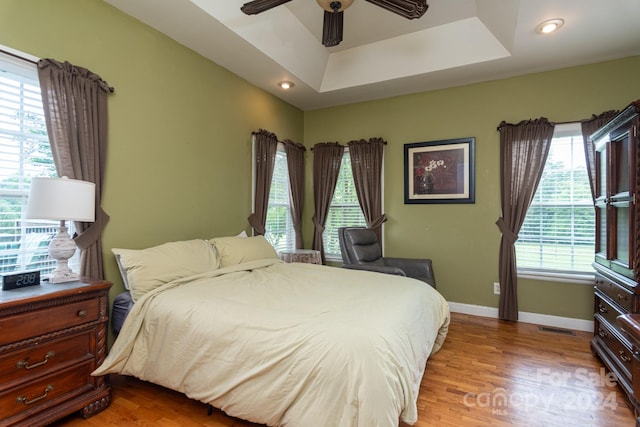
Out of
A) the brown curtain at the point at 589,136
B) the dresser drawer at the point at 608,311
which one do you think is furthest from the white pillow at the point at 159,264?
the brown curtain at the point at 589,136

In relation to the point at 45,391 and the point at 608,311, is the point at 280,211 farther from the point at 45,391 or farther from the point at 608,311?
the point at 608,311

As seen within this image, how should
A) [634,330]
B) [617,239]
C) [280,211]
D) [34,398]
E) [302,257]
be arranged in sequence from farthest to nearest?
[280,211]
[302,257]
[617,239]
[34,398]
[634,330]

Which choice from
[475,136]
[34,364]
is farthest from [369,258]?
[34,364]

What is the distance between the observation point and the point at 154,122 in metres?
2.74

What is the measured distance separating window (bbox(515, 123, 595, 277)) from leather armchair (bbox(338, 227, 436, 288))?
1096 mm

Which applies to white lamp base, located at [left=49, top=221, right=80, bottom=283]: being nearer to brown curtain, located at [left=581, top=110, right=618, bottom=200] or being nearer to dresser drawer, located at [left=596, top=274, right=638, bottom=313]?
dresser drawer, located at [left=596, top=274, right=638, bottom=313]

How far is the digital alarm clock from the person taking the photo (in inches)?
66.9

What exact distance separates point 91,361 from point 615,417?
3.09 m

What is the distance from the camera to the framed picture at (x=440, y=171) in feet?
12.6

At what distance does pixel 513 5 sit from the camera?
251cm

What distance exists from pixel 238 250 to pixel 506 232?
292cm

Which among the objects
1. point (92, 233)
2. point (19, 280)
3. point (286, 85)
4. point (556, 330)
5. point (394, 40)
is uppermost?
point (394, 40)

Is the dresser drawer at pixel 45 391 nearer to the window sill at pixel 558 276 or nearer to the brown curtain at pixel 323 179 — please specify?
the brown curtain at pixel 323 179

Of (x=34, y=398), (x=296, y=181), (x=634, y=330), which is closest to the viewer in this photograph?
(x=634, y=330)
